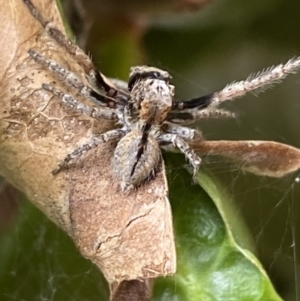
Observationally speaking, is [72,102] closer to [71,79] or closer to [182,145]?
[71,79]

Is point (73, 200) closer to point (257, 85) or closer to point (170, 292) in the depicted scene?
point (170, 292)

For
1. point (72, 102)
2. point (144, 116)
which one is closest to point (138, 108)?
point (144, 116)

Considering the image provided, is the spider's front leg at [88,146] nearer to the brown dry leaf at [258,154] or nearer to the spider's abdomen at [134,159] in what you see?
the spider's abdomen at [134,159]

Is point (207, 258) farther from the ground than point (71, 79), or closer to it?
closer to it

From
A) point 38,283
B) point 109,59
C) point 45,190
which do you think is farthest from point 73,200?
point 109,59

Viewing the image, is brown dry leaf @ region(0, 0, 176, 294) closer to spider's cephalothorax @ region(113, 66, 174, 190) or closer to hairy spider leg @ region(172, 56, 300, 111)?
spider's cephalothorax @ region(113, 66, 174, 190)

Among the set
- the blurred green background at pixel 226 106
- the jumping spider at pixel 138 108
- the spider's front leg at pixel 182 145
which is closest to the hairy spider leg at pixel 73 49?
the jumping spider at pixel 138 108
